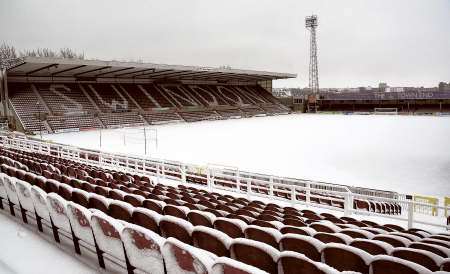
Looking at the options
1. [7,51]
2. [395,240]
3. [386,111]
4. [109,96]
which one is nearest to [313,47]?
[386,111]

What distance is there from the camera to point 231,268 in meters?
2.33

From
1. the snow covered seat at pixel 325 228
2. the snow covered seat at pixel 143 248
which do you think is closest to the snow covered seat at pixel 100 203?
the snow covered seat at pixel 143 248

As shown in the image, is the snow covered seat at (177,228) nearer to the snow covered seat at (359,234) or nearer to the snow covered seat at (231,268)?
the snow covered seat at (231,268)

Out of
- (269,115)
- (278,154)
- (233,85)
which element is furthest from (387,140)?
(233,85)

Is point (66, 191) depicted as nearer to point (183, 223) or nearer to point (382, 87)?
point (183, 223)

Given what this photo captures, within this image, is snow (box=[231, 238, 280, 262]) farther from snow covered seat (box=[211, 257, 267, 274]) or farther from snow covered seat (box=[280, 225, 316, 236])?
snow covered seat (box=[280, 225, 316, 236])

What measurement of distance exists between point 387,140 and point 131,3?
99.1 ft

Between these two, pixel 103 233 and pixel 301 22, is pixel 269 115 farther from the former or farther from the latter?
pixel 103 233

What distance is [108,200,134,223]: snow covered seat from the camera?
4156mm

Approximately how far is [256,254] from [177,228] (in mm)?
1013

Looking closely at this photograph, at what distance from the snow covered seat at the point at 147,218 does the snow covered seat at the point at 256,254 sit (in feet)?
3.69

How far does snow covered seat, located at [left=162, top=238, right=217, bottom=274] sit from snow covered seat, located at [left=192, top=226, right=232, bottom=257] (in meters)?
0.30

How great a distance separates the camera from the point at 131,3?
40.0 metres

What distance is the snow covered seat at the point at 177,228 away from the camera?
134 inches
